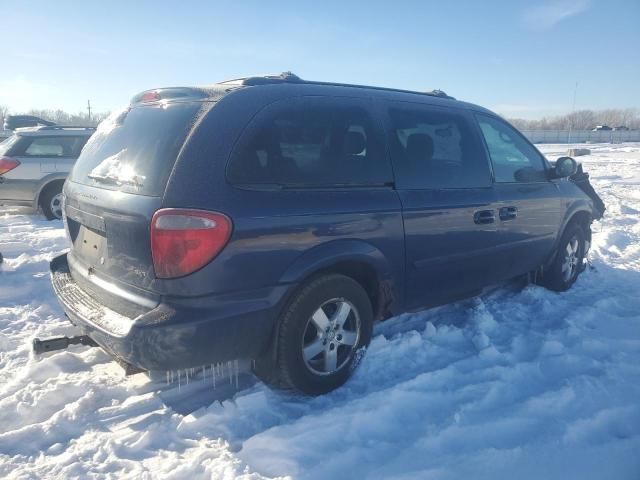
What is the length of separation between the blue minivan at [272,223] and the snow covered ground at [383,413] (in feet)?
1.13

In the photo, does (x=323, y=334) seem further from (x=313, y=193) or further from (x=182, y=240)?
(x=182, y=240)

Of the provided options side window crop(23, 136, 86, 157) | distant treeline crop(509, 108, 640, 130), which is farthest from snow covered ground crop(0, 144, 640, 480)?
distant treeline crop(509, 108, 640, 130)

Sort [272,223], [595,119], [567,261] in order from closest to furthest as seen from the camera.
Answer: [272,223] → [567,261] → [595,119]

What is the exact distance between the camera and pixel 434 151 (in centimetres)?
355

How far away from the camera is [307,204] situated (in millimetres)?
2721

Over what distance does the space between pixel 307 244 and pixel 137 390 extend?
1438 millimetres

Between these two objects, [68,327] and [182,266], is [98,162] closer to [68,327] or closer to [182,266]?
[182,266]

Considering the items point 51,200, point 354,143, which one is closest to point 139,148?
point 354,143

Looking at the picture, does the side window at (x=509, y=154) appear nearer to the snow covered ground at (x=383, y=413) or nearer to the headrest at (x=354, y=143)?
the snow covered ground at (x=383, y=413)

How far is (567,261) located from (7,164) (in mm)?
8600

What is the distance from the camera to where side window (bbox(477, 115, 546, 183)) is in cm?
403

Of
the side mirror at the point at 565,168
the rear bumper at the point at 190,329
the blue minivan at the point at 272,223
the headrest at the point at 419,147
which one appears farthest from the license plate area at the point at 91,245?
the side mirror at the point at 565,168

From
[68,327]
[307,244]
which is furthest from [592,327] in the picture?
[68,327]

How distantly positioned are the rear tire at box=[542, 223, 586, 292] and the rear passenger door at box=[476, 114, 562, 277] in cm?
26
